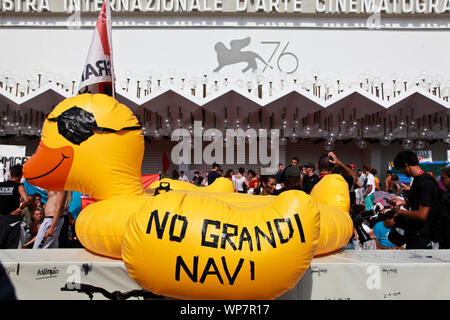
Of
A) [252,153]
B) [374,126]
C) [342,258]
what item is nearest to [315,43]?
[374,126]

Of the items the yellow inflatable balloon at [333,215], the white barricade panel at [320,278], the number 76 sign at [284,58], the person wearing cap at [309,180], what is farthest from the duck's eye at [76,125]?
the number 76 sign at [284,58]

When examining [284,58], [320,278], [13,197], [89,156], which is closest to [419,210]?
[320,278]

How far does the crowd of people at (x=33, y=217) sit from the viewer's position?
13.5ft

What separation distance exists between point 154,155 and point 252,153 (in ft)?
11.5

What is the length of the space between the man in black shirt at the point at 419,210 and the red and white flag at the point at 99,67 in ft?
9.76

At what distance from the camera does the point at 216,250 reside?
158 cm

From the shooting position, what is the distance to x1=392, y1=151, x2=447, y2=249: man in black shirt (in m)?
2.95

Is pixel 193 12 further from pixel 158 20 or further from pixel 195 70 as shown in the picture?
pixel 195 70

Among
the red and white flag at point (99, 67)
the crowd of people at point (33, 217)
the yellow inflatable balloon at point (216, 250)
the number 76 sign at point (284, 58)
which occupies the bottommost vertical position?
the crowd of people at point (33, 217)

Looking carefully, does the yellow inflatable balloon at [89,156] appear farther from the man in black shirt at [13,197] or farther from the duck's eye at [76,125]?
the man in black shirt at [13,197]

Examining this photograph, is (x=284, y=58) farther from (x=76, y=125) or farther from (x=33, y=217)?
(x=76, y=125)

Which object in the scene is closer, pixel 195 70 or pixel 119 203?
pixel 119 203

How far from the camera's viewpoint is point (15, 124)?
957 cm
